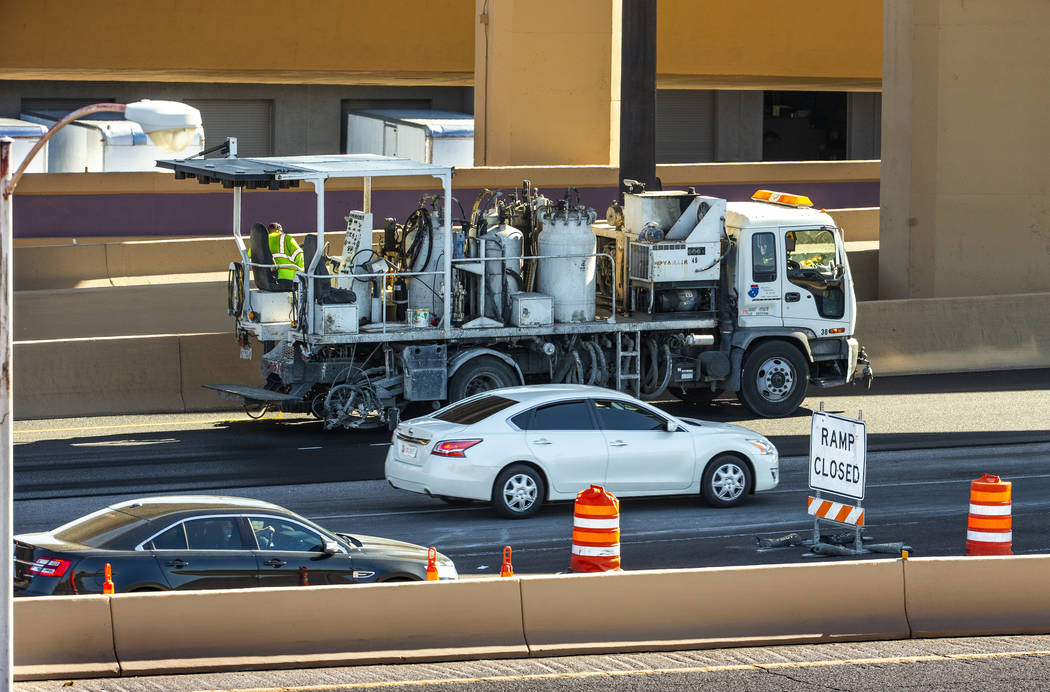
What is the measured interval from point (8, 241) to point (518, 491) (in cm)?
840

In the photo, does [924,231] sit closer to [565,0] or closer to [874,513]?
[565,0]

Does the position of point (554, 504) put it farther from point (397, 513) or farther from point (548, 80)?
point (548, 80)

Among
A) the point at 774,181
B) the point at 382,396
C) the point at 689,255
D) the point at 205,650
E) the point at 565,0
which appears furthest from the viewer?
the point at 774,181

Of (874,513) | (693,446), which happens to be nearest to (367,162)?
(693,446)

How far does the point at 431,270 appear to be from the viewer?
74.0ft

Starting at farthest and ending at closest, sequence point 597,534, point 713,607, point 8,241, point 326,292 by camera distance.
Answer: point 326,292
point 597,534
point 713,607
point 8,241

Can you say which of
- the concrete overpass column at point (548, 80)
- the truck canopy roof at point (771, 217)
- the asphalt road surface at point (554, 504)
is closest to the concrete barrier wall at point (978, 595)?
the asphalt road surface at point (554, 504)

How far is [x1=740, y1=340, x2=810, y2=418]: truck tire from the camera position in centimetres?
2438

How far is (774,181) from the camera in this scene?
136 ft

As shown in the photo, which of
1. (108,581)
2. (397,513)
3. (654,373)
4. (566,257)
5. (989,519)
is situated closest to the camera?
(108,581)

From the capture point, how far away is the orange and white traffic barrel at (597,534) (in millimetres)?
14461

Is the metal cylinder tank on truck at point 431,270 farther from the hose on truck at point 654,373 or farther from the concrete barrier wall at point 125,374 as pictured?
the concrete barrier wall at point 125,374

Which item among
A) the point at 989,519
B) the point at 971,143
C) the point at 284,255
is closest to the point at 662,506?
the point at 989,519

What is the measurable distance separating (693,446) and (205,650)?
7.39 m
